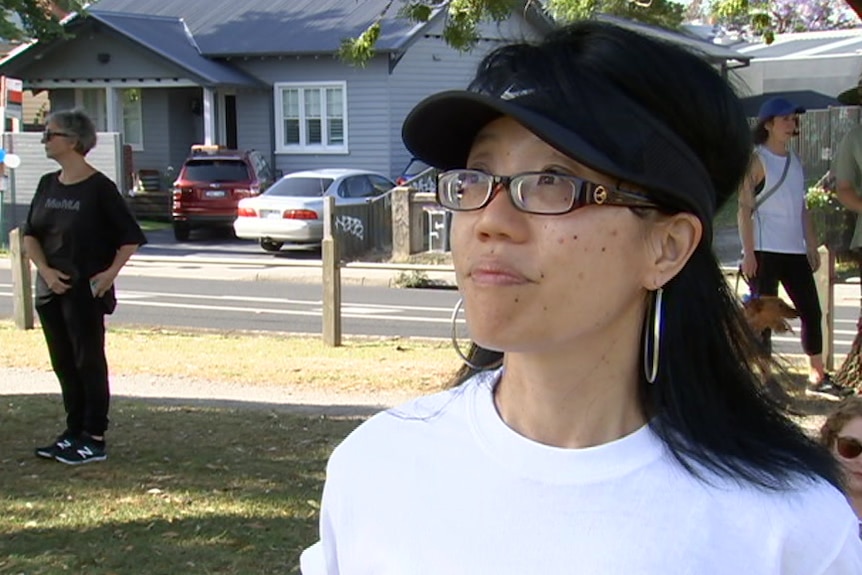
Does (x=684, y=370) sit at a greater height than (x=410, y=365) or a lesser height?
greater

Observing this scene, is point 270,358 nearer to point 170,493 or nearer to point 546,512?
point 170,493

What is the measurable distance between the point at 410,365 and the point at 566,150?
854cm

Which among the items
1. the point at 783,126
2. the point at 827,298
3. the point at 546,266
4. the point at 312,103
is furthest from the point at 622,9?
the point at 312,103

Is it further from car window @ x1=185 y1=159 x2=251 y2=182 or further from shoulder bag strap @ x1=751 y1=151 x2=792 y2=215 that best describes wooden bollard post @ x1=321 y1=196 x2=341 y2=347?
car window @ x1=185 y1=159 x2=251 y2=182

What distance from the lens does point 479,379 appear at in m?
1.89

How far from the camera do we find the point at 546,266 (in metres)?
1.59

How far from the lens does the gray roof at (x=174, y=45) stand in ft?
96.8

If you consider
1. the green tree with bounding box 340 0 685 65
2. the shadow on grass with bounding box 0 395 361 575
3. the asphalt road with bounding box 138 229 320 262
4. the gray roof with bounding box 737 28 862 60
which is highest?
the gray roof with bounding box 737 28 862 60

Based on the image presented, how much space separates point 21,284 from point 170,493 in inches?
279

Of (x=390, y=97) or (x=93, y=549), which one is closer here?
(x=93, y=549)

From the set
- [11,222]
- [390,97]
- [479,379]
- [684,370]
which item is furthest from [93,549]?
[390,97]

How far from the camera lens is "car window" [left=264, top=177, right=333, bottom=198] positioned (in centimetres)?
2292

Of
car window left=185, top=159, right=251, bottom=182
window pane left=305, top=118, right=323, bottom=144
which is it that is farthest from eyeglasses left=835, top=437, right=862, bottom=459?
window pane left=305, top=118, right=323, bottom=144

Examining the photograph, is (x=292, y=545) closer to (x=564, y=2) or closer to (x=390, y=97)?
(x=564, y=2)
